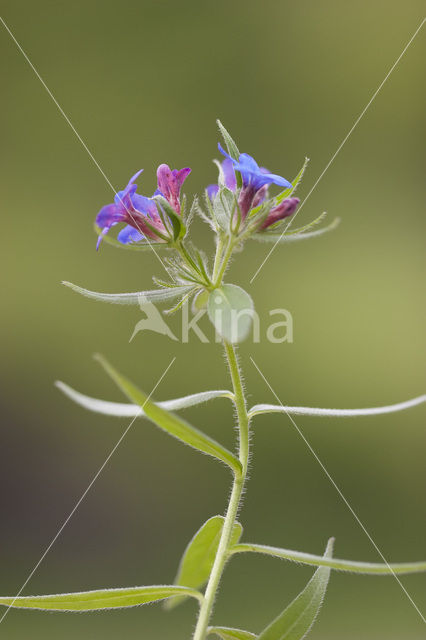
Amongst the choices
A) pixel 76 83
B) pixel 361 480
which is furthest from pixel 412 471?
pixel 76 83

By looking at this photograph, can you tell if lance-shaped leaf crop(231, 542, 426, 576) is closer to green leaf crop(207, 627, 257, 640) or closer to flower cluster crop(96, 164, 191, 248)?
green leaf crop(207, 627, 257, 640)

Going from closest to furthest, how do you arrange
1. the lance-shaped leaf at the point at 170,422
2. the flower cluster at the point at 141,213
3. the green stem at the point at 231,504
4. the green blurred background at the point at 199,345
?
the lance-shaped leaf at the point at 170,422, the green stem at the point at 231,504, the flower cluster at the point at 141,213, the green blurred background at the point at 199,345

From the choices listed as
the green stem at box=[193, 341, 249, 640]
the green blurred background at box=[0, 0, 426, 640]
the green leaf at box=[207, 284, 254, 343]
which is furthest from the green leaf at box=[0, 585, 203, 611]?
the green blurred background at box=[0, 0, 426, 640]

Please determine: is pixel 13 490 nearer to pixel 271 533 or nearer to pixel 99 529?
pixel 99 529

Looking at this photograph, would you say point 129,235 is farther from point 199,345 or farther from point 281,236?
point 199,345

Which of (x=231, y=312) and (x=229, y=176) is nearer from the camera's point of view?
(x=231, y=312)

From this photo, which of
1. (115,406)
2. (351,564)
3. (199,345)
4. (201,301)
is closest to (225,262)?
(201,301)

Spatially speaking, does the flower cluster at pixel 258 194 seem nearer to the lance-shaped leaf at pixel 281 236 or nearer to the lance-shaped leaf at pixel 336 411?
the lance-shaped leaf at pixel 281 236

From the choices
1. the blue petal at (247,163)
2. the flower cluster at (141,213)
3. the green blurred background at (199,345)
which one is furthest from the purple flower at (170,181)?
the green blurred background at (199,345)
